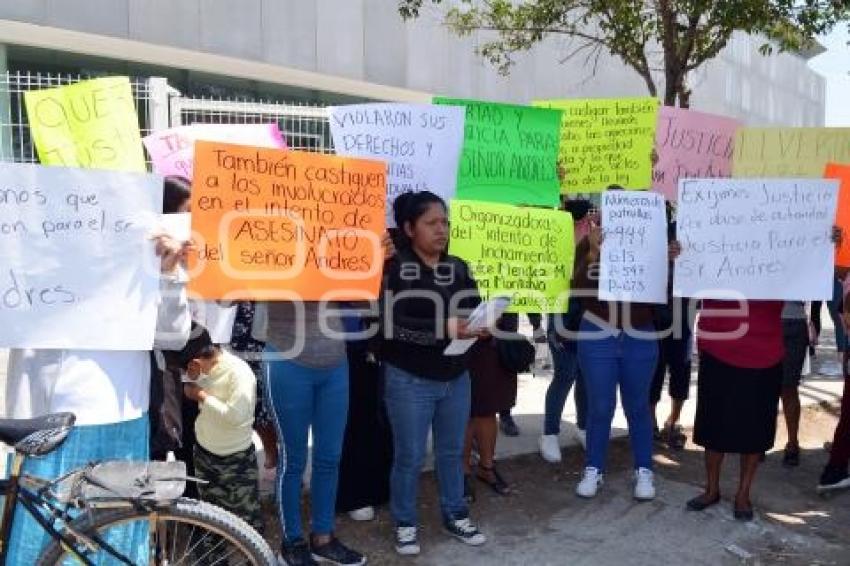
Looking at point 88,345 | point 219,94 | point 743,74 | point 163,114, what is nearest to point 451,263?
point 88,345

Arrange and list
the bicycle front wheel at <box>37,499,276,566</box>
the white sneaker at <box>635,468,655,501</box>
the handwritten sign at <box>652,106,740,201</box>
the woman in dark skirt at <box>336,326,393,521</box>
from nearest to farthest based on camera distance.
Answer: the bicycle front wheel at <box>37,499,276,566</box> → the woman in dark skirt at <box>336,326,393,521</box> → the white sneaker at <box>635,468,655,501</box> → the handwritten sign at <box>652,106,740,201</box>

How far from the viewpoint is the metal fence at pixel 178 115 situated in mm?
6457

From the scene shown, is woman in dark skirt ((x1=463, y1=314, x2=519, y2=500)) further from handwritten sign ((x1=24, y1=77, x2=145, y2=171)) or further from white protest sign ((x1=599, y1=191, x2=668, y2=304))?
handwritten sign ((x1=24, y1=77, x2=145, y2=171))

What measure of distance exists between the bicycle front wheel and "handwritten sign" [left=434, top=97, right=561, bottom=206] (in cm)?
226

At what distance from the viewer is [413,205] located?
383 cm

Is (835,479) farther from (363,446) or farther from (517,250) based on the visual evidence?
(363,446)

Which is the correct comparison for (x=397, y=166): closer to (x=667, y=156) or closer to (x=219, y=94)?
(x=667, y=156)

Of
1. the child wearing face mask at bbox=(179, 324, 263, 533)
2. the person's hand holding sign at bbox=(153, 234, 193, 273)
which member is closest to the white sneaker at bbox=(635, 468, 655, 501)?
the child wearing face mask at bbox=(179, 324, 263, 533)

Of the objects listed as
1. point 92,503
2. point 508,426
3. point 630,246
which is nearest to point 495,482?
point 508,426

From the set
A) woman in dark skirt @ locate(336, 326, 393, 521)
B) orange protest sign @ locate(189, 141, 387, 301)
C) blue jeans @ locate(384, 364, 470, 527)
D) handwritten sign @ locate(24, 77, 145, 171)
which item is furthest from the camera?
woman in dark skirt @ locate(336, 326, 393, 521)

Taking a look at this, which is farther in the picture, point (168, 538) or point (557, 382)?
point (557, 382)

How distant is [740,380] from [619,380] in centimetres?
65

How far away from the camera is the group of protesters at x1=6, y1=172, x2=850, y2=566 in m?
2.98

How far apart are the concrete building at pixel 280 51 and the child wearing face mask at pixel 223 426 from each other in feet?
36.0
